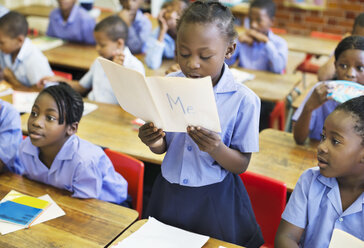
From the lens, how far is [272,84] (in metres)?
3.23

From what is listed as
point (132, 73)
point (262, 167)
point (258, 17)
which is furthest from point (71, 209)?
point (258, 17)

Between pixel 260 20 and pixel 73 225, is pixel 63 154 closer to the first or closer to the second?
pixel 73 225

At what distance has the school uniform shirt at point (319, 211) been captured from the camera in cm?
142

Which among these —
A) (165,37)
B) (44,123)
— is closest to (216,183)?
(44,123)

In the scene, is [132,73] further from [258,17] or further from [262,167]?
[258,17]

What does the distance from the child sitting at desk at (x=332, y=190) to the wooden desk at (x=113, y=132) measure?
83cm

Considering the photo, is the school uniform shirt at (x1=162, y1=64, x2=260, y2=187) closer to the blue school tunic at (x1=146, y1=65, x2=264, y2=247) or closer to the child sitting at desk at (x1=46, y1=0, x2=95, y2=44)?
the blue school tunic at (x1=146, y1=65, x2=264, y2=247)

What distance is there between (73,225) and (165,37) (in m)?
2.61

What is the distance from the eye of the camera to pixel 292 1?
610 centimetres

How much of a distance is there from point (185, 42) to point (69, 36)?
3365 mm

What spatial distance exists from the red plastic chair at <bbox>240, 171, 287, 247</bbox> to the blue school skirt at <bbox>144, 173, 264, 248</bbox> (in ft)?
0.70

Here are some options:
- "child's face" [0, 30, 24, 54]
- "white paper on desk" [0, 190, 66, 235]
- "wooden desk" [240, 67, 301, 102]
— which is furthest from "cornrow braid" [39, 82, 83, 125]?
"child's face" [0, 30, 24, 54]

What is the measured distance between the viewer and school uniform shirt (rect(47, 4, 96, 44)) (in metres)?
4.34

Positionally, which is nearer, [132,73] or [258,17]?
[132,73]
